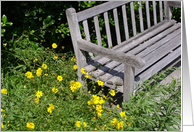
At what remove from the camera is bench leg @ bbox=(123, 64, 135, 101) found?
2129mm

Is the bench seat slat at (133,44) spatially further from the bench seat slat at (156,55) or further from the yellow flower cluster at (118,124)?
the yellow flower cluster at (118,124)

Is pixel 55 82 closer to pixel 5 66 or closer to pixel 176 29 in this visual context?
pixel 5 66

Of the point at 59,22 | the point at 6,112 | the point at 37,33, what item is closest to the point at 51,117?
the point at 6,112

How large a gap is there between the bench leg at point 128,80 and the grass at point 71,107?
3.5 inches

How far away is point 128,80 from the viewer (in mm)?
2186

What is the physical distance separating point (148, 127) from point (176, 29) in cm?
215

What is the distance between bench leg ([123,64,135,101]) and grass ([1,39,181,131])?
0.29ft

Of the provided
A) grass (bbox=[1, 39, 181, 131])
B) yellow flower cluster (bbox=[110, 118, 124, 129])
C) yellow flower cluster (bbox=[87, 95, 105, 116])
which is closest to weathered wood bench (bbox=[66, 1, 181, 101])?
grass (bbox=[1, 39, 181, 131])

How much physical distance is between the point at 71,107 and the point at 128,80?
590mm

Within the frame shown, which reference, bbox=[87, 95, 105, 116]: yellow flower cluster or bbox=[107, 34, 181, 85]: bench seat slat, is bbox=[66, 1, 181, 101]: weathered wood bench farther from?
bbox=[87, 95, 105, 116]: yellow flower cluster

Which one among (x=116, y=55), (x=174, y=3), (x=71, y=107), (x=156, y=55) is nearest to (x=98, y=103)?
(x=71, y=107)

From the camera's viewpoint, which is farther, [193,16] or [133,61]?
[133,61]

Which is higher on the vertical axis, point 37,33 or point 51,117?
point 37,33

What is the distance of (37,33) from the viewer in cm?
305
